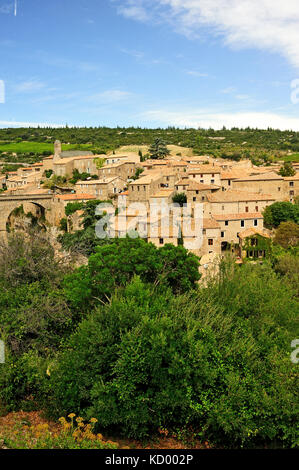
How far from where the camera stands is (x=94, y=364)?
12906mm

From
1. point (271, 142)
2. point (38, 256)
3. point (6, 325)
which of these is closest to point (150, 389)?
point (6, 325)

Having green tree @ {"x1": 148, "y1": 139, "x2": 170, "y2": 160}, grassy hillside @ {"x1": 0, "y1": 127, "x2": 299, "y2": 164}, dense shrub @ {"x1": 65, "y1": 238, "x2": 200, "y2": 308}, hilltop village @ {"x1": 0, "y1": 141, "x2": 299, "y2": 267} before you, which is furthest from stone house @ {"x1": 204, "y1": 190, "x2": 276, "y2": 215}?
grassy hillside @ {"x1": 0, "y1": 127, "x2": 299, "y2": 164}

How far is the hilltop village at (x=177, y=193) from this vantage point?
34.0 metres

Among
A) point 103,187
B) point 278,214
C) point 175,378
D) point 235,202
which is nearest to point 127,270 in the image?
point 175,378

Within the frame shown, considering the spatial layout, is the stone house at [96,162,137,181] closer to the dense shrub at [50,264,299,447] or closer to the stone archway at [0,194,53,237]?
the stone archway at [0,194,53,237]

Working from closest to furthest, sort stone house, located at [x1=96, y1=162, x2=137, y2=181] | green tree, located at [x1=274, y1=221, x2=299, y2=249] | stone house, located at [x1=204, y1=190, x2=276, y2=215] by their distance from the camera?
green tree, located at [x1=274, y1=221, x2=299, y2=249], stone house, located at [x1=204, y1=190, x2=276, y2=215], stone house, located at [x1=96, y1=162, x2=137, y2=181]

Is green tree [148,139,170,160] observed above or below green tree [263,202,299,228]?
above

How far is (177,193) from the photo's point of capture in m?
43.1

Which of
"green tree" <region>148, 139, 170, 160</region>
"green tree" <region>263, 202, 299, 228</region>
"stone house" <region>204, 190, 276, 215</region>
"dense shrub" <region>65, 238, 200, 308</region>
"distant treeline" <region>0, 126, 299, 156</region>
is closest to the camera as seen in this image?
"dense shrub" <region>65, 238, 200, 308</region>

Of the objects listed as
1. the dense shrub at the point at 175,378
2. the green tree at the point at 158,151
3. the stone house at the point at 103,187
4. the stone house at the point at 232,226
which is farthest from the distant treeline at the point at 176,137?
the dense shrub at the point at 175,378

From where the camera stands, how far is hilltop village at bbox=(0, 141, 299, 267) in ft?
111

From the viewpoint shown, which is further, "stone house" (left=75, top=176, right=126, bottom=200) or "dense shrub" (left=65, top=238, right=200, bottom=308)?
"stone house" (left=75, top=176, right=126, bottom=200)

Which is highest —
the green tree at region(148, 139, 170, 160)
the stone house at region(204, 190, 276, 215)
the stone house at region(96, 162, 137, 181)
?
the green tree at region(148, 139, 170, 160)
